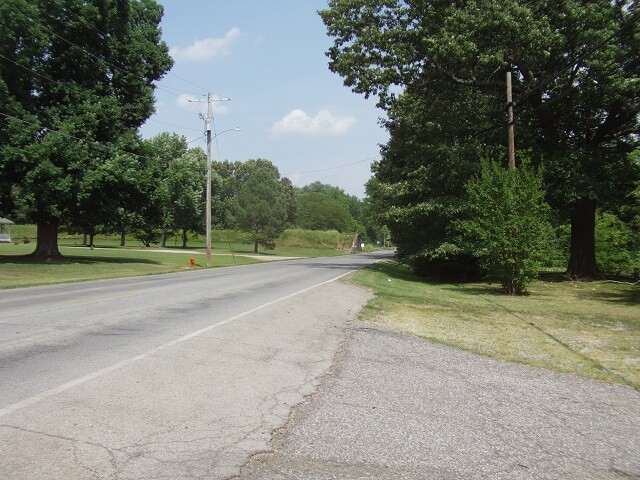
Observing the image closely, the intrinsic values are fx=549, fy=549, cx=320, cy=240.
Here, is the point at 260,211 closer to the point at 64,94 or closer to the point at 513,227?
the point at 64,94

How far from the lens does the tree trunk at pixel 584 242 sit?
27.8 meters

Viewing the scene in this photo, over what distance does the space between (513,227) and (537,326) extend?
8247 millimetres

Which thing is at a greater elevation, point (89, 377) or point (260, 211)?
point (260, 211)

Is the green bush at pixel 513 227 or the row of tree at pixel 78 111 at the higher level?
the row of tree at pixel 78 111

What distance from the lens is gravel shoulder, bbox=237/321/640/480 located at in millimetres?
4129

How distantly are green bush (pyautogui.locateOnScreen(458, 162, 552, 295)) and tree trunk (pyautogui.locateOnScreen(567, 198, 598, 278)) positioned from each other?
8936 mm

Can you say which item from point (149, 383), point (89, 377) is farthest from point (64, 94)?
point (149, 383)

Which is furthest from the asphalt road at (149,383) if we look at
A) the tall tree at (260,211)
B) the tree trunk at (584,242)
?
the tall tree at (260,211)

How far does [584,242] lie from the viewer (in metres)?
28.0

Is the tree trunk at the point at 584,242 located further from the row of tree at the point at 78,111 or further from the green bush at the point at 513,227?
the row of tree at the point at 78,111

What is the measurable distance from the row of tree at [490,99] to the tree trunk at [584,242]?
→ 2.0 inches

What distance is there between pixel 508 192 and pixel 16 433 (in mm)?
18156

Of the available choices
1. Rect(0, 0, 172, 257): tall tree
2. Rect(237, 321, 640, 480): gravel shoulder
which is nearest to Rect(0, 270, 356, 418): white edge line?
Rect(237, 321, 640, 480): gravel shoulder

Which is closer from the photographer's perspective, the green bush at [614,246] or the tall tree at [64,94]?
the tall tree at [64,94]
